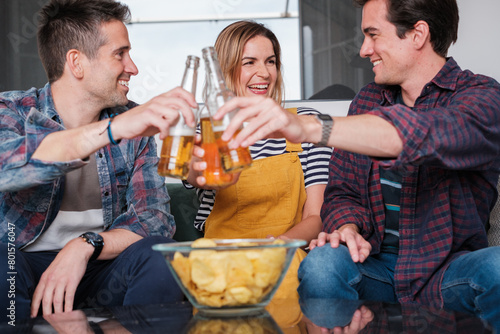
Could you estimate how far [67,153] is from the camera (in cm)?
125

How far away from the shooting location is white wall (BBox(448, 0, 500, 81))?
2.40m

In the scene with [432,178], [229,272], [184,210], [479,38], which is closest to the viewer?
[229,272]

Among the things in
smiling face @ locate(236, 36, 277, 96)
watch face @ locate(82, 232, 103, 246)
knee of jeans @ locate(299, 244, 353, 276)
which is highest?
smiling face @ locate(236, 36, 277, 96)

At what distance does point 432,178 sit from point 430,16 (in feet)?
1.56

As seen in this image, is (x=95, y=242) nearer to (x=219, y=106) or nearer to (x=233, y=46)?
(x=219, y=106)

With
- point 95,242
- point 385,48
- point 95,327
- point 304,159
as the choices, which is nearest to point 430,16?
point 385,48

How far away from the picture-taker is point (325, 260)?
4.50ft

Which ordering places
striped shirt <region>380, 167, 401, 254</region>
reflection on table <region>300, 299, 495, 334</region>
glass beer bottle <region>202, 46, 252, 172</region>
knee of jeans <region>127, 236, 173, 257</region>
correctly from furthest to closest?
striped shirt <region>380, 167, 401, 254</region> → knee of jeans <region>127, 236, 173, 257</region> → glass beer bottle <region>202, 46, 252, 172</region> → reflection on table <region>300, 299, 495, 334</region>

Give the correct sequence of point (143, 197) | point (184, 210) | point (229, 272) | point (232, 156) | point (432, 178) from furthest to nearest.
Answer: point (184, 210) → point (143, 197) → point (432, 178) → point (232, 156) → point (229, 272)

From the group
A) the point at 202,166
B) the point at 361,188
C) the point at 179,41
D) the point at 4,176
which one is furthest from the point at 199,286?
the point at 179,41

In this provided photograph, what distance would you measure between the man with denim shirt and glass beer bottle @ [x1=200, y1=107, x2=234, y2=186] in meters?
0.04

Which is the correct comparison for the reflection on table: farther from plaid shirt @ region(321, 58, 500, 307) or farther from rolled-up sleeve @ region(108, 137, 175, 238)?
rolled-up sleeve @ region(108, 137, 175, 238)

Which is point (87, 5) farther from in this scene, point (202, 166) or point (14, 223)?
point (202, 166)

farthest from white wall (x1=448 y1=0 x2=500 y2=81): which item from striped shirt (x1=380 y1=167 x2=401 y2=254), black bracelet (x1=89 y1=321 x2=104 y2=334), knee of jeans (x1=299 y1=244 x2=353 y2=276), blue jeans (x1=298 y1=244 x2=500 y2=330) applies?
black bracelet (x1=89 y1=321 x2=104 y2=334)
